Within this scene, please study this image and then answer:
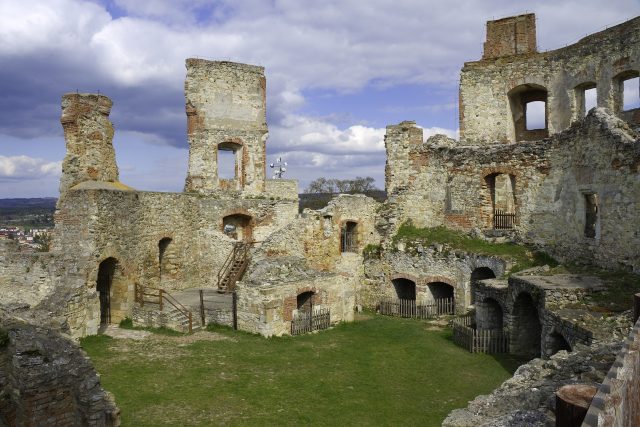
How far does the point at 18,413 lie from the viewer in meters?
6.85

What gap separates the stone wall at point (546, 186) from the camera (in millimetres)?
14148

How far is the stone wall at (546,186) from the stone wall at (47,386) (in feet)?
42.6

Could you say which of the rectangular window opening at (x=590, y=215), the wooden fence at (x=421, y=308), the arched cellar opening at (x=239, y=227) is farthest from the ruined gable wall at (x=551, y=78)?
the arched cellar opening at (x=239, y=227)

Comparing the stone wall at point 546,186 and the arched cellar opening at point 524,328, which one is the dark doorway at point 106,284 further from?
the arched cellar opening at point 524,328

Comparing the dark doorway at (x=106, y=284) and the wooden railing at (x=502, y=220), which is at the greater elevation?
the wooden railing at (x=502, y=220)

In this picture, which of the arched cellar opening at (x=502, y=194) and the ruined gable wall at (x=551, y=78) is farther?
the arched cellar opening at (x=502, y=194)

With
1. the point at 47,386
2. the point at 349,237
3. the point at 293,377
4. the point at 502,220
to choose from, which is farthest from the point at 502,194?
the point at 47,386

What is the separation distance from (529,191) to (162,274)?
13686 millimetres

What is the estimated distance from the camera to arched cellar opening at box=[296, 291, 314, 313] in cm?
1658

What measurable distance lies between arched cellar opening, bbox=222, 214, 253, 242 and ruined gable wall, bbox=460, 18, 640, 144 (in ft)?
35.6

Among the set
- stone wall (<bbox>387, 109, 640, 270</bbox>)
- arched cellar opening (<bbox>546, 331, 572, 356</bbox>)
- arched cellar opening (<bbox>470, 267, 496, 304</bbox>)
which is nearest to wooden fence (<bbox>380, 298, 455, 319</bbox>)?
arched cellar opening (<bbox>470, 267, 496, 304</bbox>)

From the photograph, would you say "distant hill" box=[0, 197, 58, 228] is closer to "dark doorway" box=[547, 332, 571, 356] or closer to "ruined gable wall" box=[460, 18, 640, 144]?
"ruined gable wall" box=[460, 18, 640, 144]

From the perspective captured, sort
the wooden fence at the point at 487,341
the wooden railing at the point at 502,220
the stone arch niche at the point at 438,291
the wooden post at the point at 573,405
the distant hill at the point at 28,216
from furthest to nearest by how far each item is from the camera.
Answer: the distant hill at the point at 28,216 < the wooden railing at the point at 502,220 < the stone arch niche at the point at 438,291 < the wooden fence at the point at 487,341 < the wooden post at the point at 573,405

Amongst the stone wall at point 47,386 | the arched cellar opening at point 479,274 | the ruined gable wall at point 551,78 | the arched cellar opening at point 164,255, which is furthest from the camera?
the ruined gable wall at point 551,78
